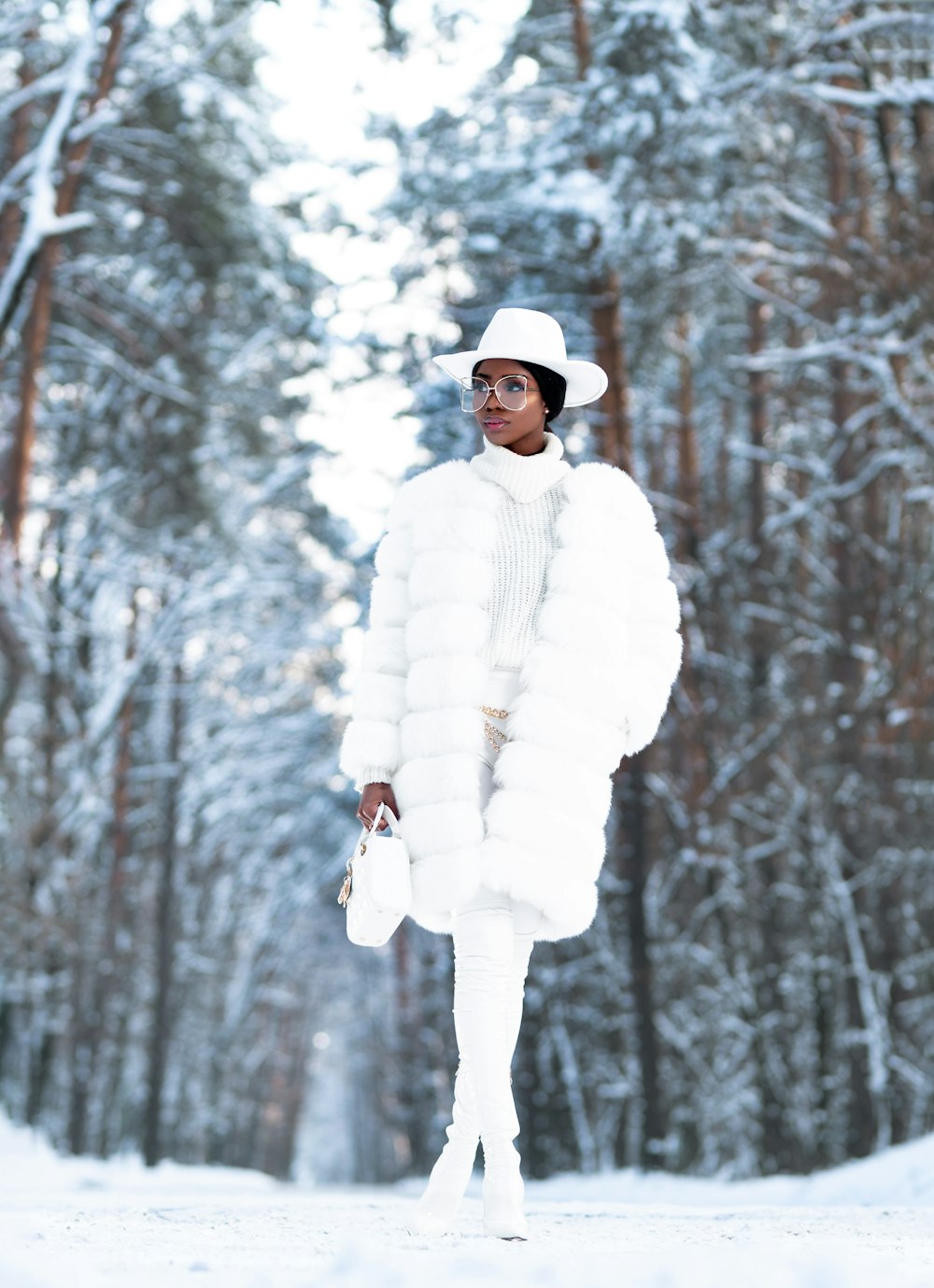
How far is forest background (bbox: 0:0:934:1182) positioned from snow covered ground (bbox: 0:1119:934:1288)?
22.6 feet

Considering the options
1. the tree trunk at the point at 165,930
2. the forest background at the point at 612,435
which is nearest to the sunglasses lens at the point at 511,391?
the forest background at the point at 612,435

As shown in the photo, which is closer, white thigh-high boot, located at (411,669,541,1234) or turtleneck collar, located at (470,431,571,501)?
white thigh-high boot, located at (411,669,541,1234)

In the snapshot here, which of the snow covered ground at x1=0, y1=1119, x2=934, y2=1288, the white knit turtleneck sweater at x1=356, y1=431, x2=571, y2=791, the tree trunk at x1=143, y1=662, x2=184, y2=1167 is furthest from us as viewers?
the tree trunk at x1=143, y1=662, x2=184, y2=1167

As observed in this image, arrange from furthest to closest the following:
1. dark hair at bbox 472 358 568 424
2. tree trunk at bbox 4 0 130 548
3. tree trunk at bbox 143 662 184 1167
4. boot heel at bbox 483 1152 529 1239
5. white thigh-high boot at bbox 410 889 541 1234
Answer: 1. tree trunk at bbox 143 662 184 1167
2. tree trunk at bbox 4 0 130 548
3. dark hair at bbox 472 358 568 424
4. white thigh-high boot at bbox 410 889 541 1234
5. boot heel at bbox 483 1152 529 1239

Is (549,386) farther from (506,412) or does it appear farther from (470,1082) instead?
(470,1082)

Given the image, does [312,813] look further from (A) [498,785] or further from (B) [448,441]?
(A) [498,785]

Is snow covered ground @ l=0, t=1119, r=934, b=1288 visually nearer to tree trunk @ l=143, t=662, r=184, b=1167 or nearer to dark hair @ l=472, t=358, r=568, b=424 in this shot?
dark hair @ l=472, t=358, r=568, b=424

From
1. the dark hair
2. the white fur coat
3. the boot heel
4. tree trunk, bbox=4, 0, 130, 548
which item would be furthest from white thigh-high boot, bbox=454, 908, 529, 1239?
tree trunk, bbox=4, 0, 130, 548

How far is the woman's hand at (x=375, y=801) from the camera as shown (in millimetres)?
4329

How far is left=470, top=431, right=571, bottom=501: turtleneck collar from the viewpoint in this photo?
14.9 ft

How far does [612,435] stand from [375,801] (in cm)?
1164

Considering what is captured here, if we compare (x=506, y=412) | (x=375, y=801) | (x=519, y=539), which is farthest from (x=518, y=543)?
(x=375, y=801)

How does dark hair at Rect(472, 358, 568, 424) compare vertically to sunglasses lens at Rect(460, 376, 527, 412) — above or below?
above

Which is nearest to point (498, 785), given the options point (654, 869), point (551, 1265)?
point (551, 1265)
